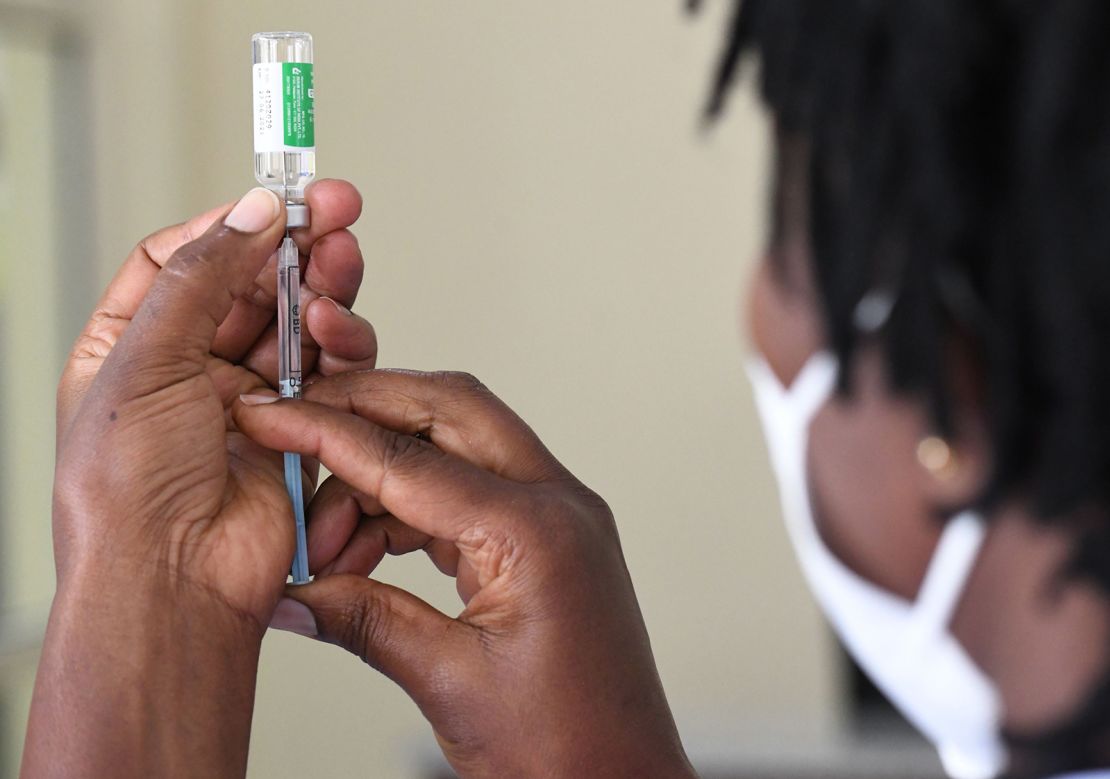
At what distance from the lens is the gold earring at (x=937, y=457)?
65 cm

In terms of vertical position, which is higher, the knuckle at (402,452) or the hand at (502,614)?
the knuckle at (402,452)

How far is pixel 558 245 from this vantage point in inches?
105

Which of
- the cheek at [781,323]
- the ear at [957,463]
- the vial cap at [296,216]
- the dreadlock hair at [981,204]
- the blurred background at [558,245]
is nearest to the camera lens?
the dreadlock hair at [981,204]

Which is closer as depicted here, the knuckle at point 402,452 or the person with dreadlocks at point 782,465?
the person with dreadlocks at point 782,465

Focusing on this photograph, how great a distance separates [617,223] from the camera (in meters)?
2.65

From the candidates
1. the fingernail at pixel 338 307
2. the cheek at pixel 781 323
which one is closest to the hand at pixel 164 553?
the fingernail at pixel 338 307

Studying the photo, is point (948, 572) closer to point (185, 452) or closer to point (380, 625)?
point (380, 625)

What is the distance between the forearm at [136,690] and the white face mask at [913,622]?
43 centimetres

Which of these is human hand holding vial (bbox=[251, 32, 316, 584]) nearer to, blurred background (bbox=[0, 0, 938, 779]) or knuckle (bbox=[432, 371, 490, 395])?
knuckle (bbox=[432, 371, 490, 395])

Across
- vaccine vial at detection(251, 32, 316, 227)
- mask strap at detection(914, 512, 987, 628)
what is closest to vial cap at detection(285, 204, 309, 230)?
vaccine vial at detection(251, 32, 316, 227)

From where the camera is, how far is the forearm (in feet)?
2.59

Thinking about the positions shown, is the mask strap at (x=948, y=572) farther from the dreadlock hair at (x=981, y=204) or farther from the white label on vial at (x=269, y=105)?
the white label on vial at (x=269, y=105)

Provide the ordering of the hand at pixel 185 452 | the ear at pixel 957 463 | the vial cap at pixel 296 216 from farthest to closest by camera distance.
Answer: the vial cap at pixel 296 216, the hand at pixel 185 452, the ear at pixel 957 463

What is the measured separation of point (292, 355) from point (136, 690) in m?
0.29
